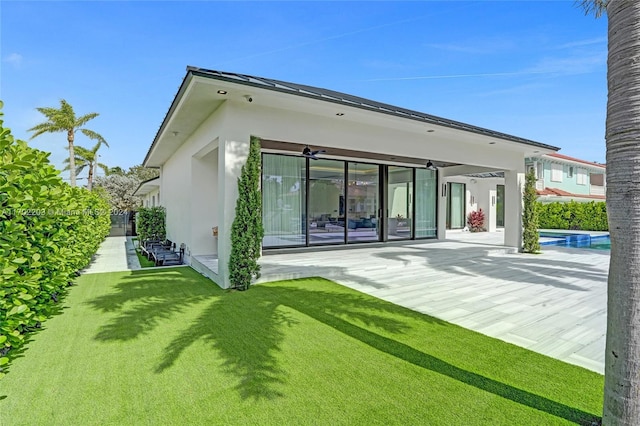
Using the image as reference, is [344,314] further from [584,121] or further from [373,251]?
[584,121]

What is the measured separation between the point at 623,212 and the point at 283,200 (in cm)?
928

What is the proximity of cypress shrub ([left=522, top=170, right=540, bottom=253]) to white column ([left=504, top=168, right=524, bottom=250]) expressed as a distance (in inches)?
6.7

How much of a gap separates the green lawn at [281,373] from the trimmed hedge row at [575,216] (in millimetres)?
22161

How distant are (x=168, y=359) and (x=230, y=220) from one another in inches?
142

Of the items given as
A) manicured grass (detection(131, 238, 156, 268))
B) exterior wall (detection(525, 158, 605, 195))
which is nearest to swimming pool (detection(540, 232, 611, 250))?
exterior wall (detection(525, 158, 605, 195))

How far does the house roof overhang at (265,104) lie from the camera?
617 cm

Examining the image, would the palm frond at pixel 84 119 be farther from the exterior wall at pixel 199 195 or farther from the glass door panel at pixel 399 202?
the glass door panel at pixel 399 202

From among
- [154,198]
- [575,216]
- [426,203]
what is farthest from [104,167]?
[575,216]

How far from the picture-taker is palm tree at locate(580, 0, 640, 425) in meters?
2.01

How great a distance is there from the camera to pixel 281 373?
339 cm

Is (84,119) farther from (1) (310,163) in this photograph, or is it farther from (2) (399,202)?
(2) (399,202)

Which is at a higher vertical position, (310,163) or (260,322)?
(310,163)

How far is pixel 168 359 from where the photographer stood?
3746 millimetres

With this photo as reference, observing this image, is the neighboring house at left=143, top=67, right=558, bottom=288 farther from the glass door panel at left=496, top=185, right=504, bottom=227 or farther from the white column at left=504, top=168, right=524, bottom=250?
the glass door panel at left=496, top=185, right=504, bottom=227
